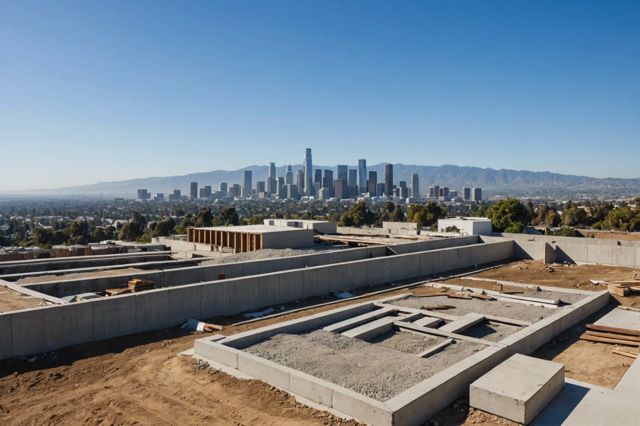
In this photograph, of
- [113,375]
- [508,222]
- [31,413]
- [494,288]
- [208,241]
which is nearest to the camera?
[31,413]

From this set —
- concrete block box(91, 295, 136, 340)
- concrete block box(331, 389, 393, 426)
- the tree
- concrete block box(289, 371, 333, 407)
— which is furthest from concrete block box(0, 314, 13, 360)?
the tree

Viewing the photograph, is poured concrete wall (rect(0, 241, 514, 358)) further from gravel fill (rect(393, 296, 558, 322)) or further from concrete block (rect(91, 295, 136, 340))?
gravel fill (rect(393, 296, 558, 322))

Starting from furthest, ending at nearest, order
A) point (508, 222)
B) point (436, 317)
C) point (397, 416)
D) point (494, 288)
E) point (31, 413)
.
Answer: point (508, 222)
point (494, 288)
point (436, 317)
point (31, 413)
point (397, 416)

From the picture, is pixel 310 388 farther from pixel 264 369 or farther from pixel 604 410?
pixel 604 410

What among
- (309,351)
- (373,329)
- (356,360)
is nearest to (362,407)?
(356,360)

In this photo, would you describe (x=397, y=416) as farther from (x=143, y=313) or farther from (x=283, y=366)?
(x=143, y=313)

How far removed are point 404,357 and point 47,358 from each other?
8.70m

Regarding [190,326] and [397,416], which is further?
[190,326]

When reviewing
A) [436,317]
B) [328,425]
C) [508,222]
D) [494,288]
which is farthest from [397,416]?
[508,222]

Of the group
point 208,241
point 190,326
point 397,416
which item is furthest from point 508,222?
point 397,416

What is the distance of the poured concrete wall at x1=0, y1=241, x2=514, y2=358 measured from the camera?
1211 cm

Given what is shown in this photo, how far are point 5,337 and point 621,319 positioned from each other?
731 inches

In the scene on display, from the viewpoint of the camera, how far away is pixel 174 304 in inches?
603

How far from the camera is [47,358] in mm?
11992
